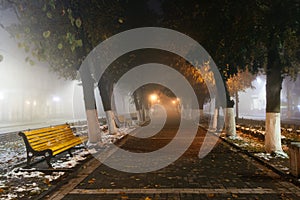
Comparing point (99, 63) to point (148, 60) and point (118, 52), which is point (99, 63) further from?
point (148, 60)

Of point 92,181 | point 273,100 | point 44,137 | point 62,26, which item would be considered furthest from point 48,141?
point 273,100

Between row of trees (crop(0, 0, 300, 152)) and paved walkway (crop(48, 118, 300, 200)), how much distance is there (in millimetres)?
2875

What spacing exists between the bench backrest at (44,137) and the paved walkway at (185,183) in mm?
1438

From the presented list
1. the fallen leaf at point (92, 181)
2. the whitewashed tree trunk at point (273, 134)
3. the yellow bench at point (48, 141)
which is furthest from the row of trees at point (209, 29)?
the fallen leaf at point (92, 181)

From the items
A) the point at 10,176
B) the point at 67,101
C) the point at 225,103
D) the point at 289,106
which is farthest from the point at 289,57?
the point at 67,101

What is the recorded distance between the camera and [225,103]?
48.4ft

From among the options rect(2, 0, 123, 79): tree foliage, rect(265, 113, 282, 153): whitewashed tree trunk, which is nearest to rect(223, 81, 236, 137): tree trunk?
rect(265, 113, 282, 153): whitewashed tree trunk

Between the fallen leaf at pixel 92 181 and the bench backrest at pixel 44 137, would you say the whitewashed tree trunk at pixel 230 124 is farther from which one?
the fallen leaf at pixel 92 181

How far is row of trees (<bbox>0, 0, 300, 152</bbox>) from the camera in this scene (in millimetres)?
8211

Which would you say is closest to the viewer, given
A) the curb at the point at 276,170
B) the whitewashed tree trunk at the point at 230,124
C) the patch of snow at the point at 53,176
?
the curb at the point at 276,170

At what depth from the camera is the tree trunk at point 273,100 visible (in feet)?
30.5

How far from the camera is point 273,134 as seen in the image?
928 centimetres

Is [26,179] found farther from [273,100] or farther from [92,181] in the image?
[273,100]

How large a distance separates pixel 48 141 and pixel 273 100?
8002mm
